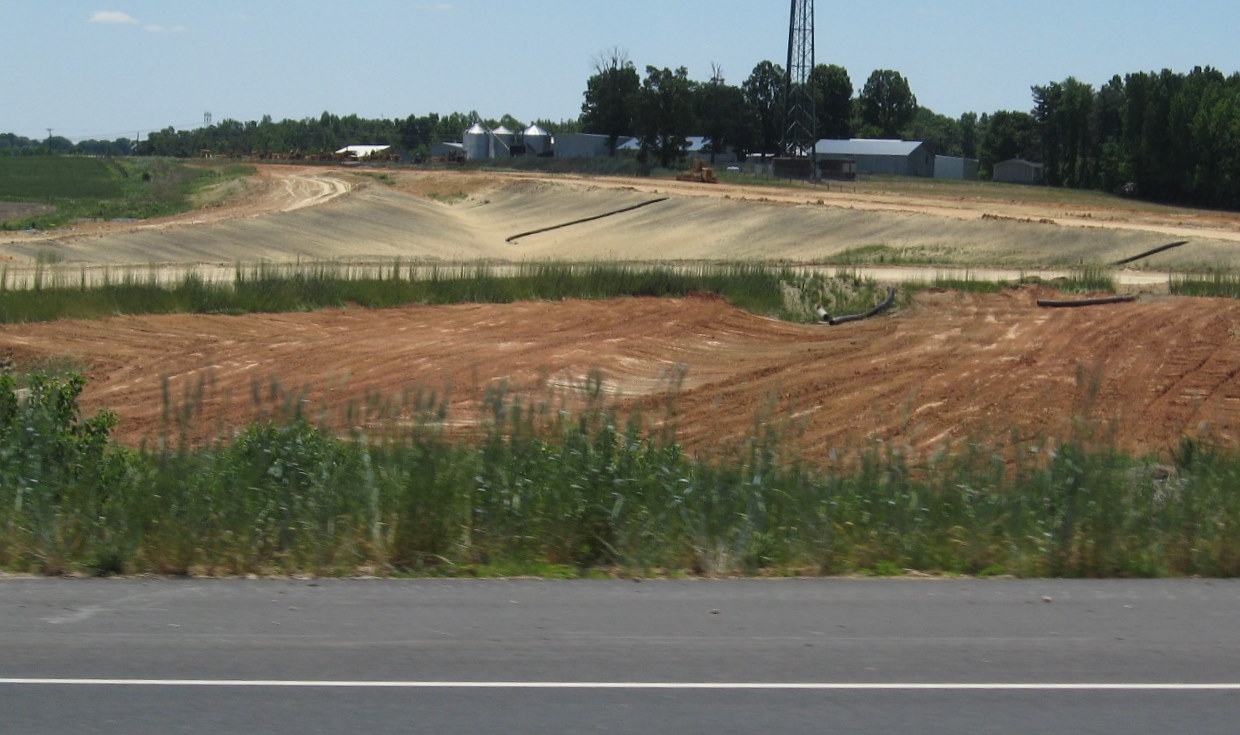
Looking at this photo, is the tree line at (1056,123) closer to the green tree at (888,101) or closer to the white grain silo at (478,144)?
the green tree at (888,101)

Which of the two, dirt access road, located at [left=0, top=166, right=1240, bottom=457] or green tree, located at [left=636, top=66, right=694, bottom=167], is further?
green tree, located at [left=636, top=66, right=694, bottom=167]

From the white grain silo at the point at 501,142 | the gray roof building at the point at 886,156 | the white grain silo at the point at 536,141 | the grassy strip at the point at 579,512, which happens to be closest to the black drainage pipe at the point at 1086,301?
the grassy strip at the point at 579,512

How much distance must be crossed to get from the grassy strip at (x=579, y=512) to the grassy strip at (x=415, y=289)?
19.1m

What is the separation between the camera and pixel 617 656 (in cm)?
705

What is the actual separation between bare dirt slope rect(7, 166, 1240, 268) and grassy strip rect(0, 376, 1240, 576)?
32.5 meters

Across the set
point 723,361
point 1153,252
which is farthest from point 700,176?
point 723,361

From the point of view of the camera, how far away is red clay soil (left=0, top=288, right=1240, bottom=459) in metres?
20.9

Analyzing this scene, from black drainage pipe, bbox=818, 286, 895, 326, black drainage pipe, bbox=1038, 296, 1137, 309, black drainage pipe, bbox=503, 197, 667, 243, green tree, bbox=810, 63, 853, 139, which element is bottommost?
black drainage pipe, bbox=818, 286, 895, 326

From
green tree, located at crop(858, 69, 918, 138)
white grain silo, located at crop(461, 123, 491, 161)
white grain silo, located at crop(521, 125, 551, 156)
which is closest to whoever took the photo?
white grain silo, located at crop(521, 125, 551, 156)

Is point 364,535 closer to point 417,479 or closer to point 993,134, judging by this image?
point 417,479

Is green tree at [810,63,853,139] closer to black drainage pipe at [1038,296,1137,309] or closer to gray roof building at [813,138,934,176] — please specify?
gray roof building at [813,138,934,176]

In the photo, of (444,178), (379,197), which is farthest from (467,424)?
(444,178)

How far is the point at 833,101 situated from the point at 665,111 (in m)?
43.3

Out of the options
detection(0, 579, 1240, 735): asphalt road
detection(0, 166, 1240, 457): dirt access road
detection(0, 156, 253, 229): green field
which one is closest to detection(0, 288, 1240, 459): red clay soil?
detection(0, 166, 1240, 457): dirt access road
